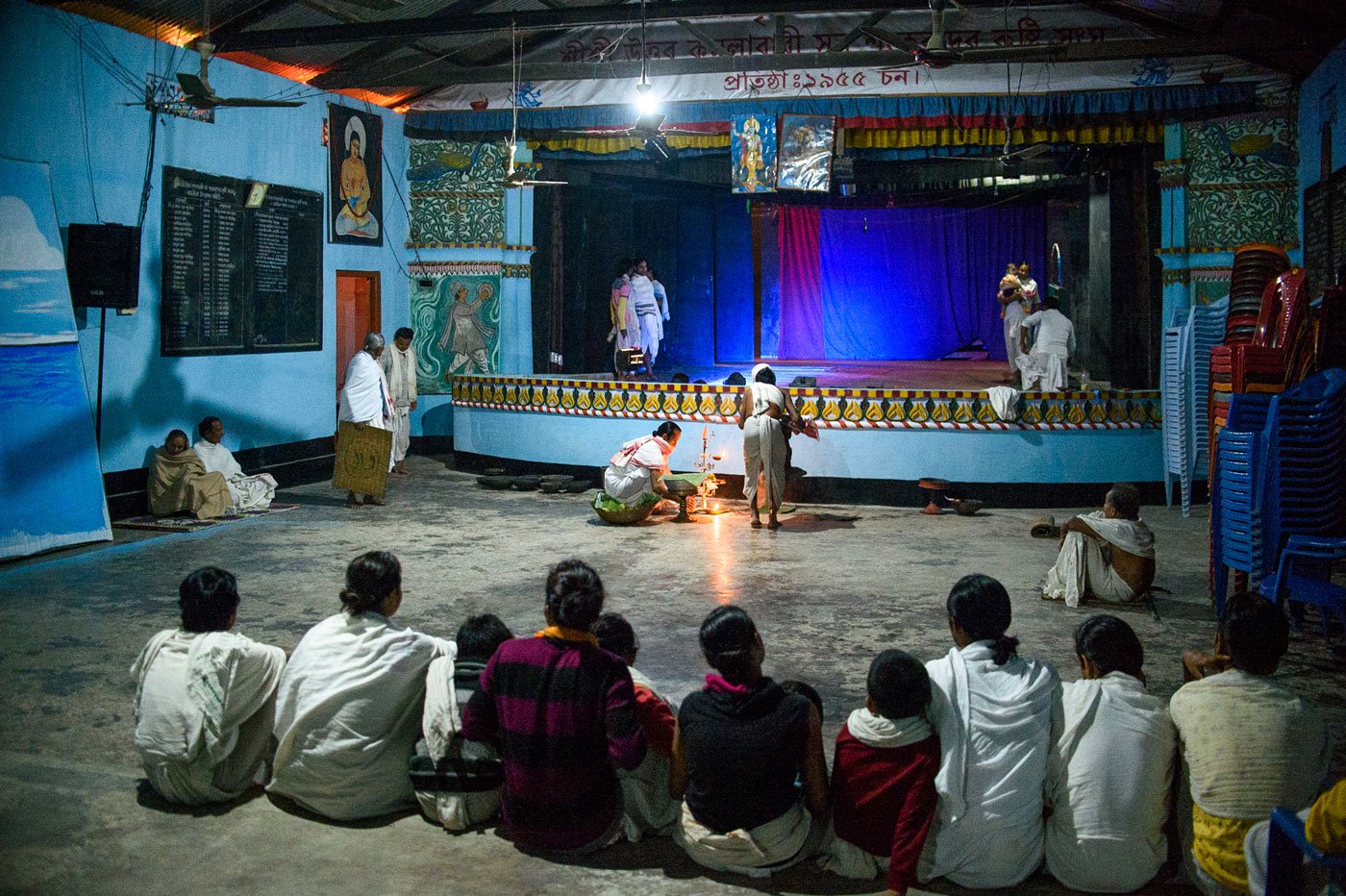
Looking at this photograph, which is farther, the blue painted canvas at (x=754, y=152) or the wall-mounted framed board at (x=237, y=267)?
the blue painted canvas at (x=754, y=152)

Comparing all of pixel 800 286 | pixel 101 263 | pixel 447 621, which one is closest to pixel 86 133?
pixel 101 263

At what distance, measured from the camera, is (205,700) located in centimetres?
388

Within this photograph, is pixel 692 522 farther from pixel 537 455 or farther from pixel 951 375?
pixel 951 375

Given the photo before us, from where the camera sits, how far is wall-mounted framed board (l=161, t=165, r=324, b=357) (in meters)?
10.5

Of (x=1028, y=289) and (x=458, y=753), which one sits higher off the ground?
(x=1028, y=289)

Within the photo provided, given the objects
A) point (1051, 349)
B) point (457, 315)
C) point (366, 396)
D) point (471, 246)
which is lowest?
point (366, 396)

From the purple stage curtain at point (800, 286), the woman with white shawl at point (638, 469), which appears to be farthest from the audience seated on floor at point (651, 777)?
the purple stage curtain at point (800, 286)

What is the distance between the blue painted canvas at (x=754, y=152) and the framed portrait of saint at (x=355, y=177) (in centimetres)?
410

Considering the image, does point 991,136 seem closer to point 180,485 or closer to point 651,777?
point 180,485

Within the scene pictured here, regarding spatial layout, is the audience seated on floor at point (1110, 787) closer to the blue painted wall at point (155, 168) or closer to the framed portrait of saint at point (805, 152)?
the blue painted wall at point (155, 168)

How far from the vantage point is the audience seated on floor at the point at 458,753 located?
3.82 meters

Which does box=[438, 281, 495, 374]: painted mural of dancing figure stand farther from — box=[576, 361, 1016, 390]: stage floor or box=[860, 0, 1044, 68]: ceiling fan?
box=[860, 0, 1044, 68]: ceiling fan

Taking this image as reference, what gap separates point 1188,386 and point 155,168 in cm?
852

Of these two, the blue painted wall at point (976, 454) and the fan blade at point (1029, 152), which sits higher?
the fan blade at point (1029, 152)
